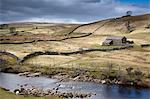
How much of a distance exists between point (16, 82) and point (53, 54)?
107ft

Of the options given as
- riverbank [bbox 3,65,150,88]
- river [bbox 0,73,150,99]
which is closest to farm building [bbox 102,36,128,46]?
riverbank [bbox 3,65,150,88]

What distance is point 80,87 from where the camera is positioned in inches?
3125

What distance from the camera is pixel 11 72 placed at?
10012cm

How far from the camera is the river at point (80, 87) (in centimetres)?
7203

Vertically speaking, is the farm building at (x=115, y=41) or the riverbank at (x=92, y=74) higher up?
the farm building at (x=115, y=41)

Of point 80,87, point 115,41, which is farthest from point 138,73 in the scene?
point 115,41

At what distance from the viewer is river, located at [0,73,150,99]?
72.0 metres

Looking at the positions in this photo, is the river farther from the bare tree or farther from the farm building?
the farm building

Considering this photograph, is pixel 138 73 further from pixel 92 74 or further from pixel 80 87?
pixel 80 87

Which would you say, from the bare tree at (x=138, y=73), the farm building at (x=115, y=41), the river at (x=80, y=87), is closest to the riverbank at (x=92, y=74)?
the bare tree at (x=138, y=73)

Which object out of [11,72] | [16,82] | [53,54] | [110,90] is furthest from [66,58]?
[110,90]

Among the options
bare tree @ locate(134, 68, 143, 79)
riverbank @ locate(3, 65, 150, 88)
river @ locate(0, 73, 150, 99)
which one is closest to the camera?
river @ locate(0, 73, 150, 99)

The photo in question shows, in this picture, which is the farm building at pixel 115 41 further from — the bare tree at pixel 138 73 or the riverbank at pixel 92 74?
the bare tree at pixel 138 73

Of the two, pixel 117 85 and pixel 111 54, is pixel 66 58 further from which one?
pixel 117 85
